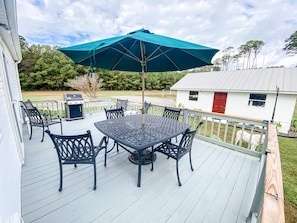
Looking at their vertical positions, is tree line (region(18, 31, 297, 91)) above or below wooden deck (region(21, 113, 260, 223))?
above

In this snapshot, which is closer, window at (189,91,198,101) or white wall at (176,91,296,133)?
white wall at (176,91,296,133)

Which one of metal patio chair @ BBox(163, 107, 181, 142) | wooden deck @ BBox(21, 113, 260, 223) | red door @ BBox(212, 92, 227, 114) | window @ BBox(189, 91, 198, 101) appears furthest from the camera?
window @ BBox(189, 91, 198, 101)

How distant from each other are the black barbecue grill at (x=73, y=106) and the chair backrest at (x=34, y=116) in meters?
1.68

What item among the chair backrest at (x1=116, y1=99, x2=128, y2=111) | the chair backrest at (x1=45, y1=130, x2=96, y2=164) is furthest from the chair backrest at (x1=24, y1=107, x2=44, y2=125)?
the chair backrest at (x1=116, y1=99, x2=128, y2=111)

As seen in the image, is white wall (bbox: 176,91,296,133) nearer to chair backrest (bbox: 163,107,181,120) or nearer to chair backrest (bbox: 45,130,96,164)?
chair backrest (bbox: 163,107,181,120)

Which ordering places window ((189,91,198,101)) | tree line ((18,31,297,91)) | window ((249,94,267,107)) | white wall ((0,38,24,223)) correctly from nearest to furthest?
white wall ((0,38,24,223)) < window ((249,94,267,107)) < window ((189,91,198,101)) < tree line ((18,31,297,91))

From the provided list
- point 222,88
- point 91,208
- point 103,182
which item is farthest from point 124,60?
point 222,88

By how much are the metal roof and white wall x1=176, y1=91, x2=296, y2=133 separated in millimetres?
432

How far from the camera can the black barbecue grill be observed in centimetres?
533

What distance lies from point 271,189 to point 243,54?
2993 cm

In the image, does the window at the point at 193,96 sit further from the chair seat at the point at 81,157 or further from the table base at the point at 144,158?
the chair seat at the point at 81,157

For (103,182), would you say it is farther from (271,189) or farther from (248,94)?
(248,94)

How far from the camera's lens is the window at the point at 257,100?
28.1 feet

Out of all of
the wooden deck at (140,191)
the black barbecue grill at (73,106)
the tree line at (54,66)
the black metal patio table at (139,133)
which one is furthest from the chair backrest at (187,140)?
the tree line at (54,66)
